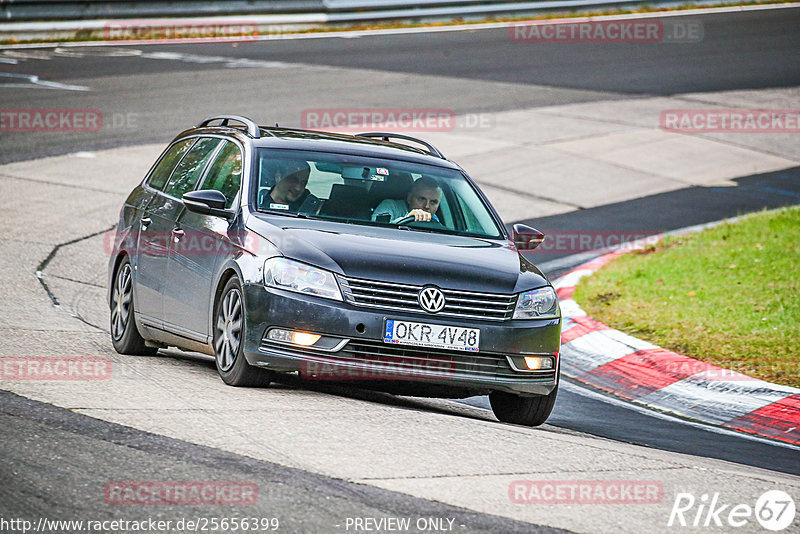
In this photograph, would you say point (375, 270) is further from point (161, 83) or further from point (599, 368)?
point (161, 83)

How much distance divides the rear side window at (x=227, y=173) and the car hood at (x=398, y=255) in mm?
567

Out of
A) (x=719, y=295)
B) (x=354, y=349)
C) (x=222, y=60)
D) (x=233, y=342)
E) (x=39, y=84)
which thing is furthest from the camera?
(x=222, y=60)

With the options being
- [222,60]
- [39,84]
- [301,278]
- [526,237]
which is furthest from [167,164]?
[222,60]

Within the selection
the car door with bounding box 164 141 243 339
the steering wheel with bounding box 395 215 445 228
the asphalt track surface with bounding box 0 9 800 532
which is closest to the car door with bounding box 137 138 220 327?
the car door with bounding box 164 141 243 339

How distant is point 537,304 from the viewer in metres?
7.59

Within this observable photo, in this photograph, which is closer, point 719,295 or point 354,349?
point 354,349

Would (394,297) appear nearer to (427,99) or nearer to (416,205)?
(416,205)

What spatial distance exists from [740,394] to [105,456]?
16.4 feet

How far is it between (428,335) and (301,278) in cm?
79

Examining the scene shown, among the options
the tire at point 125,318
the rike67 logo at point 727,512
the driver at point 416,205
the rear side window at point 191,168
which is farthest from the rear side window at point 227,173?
the rike67 logo at point 727,512

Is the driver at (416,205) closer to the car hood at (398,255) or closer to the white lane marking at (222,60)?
the car hood at (398,255)

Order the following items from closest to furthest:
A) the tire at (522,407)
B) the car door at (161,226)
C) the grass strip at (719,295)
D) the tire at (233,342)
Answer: the tire at (233,342) < the tire at (522,407) < the car door at (161,226) < the grass strip at (719,295)

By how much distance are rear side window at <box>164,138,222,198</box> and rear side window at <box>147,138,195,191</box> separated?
0.40 feet

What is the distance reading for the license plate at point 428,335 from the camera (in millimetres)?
7133
